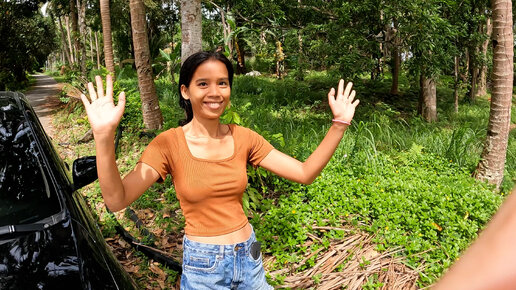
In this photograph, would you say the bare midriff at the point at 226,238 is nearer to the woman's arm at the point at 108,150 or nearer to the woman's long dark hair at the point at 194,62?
the woman's arm at the point at 108,150

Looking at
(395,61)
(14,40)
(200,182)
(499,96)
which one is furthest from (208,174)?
(14,40)

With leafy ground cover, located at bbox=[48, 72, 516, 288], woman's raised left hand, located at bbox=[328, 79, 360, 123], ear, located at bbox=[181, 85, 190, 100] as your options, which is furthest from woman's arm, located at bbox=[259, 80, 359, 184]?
leafy ground cover, located at bbox=[48, 72, 516, 288]

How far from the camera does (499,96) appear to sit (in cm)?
462

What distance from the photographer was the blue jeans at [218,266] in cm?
170

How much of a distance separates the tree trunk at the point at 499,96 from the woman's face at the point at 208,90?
4106 millimetres

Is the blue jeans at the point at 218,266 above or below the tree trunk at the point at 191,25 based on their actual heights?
below

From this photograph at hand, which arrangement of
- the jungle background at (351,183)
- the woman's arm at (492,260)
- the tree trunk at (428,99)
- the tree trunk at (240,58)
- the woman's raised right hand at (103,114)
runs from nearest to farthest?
the woman's arm at (492,260) < the woman's raised right hand at (103,114) < the jungle background at (351,183) < the tree trunk at (428,99) < the tree trunk at (240,58)

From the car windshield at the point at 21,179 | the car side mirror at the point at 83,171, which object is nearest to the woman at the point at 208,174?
the car side mirror at the point at 83,171

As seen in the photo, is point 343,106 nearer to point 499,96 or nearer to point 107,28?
point 499,96

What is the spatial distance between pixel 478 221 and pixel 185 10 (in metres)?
3.76

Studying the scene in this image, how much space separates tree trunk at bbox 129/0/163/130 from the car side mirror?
4625 mm

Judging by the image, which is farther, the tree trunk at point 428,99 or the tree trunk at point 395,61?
the tree trunk at point 428,99

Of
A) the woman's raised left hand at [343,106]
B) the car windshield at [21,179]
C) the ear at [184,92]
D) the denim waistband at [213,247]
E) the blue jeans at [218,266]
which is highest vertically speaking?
the ear at [184,92]

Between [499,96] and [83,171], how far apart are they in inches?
188
